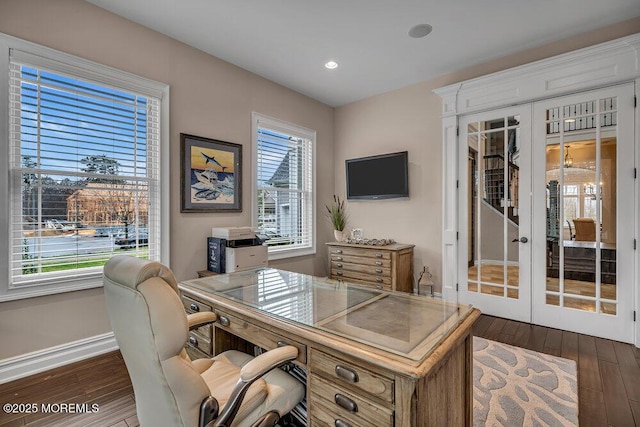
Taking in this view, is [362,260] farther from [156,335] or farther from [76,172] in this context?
[156,335]

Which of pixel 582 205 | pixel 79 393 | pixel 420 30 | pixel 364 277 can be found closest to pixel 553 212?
pixel 582 205

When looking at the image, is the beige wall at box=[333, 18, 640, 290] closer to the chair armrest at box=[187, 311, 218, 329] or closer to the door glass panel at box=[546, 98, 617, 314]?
the door glass panel at box=[546, 98, 617, 314]

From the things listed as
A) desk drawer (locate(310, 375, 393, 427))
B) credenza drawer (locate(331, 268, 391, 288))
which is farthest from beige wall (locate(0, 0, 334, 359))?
desk drawer (locate(310, 375, 393, 427))

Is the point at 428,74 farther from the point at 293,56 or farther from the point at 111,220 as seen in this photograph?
the point at 111,220

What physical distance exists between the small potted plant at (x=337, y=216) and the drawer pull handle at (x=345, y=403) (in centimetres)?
355

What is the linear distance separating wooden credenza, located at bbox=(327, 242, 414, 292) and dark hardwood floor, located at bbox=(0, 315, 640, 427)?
131 cm

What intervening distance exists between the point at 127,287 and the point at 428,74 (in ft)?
13.8

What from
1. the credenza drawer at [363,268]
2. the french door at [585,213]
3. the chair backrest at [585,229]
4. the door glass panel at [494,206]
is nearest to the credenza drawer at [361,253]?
the credenza drawer at [363,268]

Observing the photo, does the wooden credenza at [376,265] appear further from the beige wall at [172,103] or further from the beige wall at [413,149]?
the beige wall at [172,103]

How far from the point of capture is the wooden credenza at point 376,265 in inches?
154

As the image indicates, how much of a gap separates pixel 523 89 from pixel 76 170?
460 centimetres

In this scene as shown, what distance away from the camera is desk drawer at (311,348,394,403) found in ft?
3.34

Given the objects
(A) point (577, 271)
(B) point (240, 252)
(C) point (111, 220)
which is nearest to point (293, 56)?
(B) point (240, 252)

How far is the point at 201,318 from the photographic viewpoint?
5.36ft
